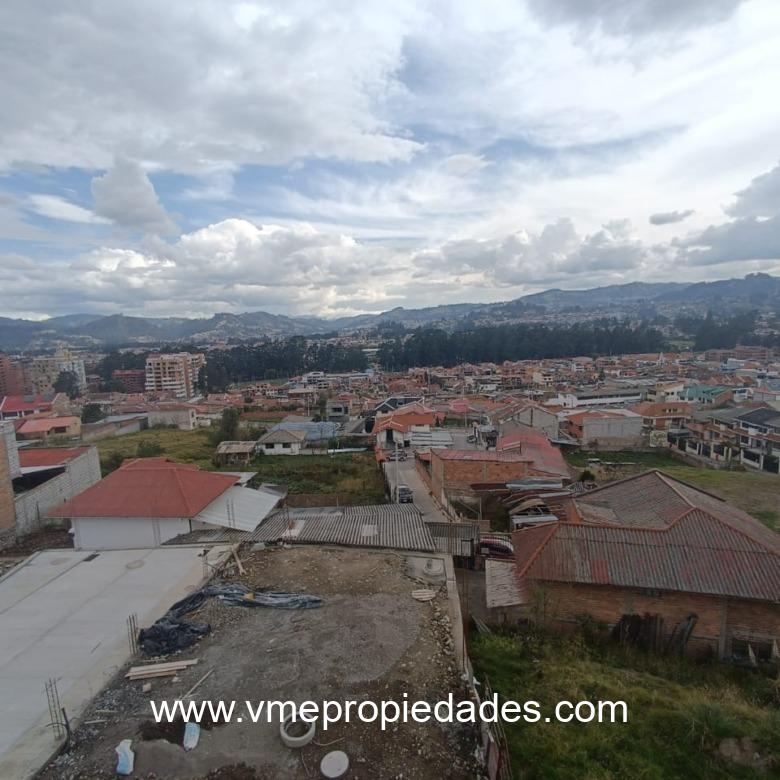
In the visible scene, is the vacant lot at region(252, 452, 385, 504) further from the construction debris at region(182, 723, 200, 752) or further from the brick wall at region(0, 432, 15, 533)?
the construction debris at region(182, 723, 200, 752)

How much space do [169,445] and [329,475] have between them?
45.6 feet

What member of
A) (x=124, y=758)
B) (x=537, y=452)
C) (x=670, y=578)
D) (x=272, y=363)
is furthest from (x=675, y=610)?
(x=272, y=363)

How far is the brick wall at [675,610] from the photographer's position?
8.67m

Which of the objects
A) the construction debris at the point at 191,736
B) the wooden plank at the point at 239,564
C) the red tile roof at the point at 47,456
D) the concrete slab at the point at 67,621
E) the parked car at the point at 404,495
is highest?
the red tile roof at the point at 47,456

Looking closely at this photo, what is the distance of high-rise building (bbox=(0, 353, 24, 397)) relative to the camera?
7556 cm

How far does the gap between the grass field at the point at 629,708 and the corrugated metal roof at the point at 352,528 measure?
9.16ft

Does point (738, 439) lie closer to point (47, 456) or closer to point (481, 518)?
point (481, 518)

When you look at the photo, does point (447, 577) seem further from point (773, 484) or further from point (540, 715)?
point (773, 484)

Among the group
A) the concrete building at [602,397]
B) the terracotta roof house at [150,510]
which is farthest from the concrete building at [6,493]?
the concrete building at [602,397]

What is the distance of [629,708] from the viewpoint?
6.45 meters

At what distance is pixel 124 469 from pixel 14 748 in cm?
897

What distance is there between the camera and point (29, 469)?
17.5m

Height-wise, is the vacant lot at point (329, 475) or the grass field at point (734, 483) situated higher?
the vacant lot at point (329, 475)

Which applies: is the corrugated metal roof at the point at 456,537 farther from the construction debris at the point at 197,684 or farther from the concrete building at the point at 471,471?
the construction debris at the point at 197,684
